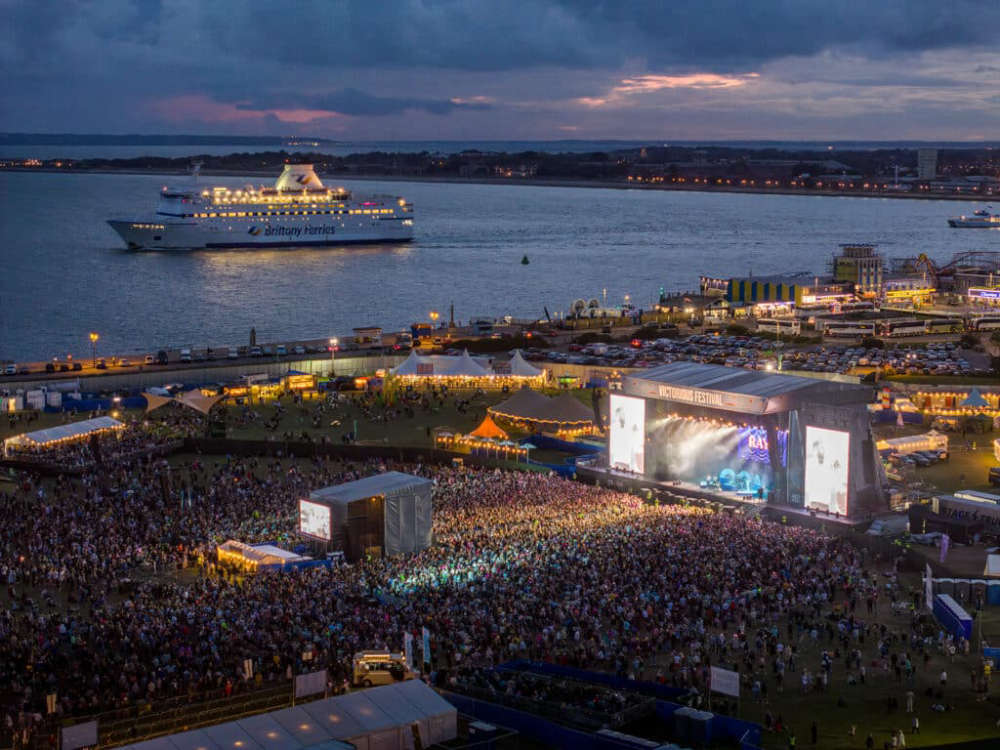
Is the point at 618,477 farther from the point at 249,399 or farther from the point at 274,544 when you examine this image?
the point at 249,399

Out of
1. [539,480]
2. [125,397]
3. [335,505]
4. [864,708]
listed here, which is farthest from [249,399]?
[864,708]

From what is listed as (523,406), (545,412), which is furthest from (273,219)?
(545,412)

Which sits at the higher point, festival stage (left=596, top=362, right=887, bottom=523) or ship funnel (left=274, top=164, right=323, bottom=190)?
ship funnel (left=274, top=164, right=323, bottom=190)

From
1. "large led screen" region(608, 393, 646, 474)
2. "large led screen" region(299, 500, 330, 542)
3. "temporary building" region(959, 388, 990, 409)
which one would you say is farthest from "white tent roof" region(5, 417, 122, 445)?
"temporary building" region(959, 388, 990, 409)

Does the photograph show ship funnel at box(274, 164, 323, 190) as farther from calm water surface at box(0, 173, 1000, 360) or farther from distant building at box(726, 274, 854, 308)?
distant building at box(726, 274, 854, 308)

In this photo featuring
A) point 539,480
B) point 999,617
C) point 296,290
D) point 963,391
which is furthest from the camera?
point 296,290

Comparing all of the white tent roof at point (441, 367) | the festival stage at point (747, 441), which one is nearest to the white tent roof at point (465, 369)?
the white tent roof at point (441, 367)

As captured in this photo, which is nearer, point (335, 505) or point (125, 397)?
point (335, 505)
